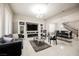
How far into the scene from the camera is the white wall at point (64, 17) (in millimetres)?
2521

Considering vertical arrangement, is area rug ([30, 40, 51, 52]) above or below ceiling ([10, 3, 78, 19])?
below

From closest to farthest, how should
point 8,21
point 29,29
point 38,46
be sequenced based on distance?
point 29,29 < point 8,21 < point 38,46

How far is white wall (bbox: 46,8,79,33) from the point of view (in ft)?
8.27

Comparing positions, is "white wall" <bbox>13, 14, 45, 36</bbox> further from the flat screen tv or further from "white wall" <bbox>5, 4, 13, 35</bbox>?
"white wall" <bbox>5, 4, 13, 35</bbox>

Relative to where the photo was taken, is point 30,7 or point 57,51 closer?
point 30,7

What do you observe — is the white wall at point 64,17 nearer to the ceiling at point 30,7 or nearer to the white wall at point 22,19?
the ceiling at point 30,7

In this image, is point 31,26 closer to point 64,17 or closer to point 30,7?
point 30,7

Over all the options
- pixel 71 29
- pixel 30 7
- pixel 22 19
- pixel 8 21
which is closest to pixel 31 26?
pixel 22 19

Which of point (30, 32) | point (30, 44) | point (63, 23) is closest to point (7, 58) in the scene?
point (30, 32)

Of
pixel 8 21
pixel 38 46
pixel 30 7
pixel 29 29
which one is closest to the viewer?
pixel 30 7

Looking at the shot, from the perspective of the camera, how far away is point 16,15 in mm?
2770

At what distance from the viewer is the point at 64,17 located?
2.71 m

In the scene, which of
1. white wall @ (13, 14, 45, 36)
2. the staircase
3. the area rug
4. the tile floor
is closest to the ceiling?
white wall @ (13, 14, 45, 36)

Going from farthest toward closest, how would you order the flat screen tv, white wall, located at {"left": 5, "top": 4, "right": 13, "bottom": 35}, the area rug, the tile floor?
the area rug, white wall, located at {"left": 5, "top": 4, "right": 13, "bottom": 35}, the flat screen tv, the tile floor
